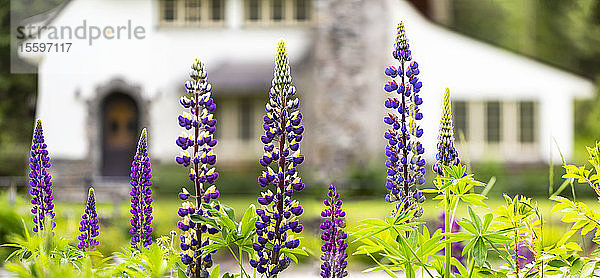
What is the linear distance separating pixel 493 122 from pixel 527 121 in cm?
86

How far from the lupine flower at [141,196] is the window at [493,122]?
1424 cm

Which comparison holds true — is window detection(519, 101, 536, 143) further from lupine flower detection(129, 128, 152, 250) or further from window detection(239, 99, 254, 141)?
lupine flower detection(129, 128, 152, 250)

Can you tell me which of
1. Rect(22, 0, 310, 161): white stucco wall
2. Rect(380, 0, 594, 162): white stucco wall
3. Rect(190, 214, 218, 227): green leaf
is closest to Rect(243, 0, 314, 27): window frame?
Rect(22, 0, 310, 161): white stucco wall

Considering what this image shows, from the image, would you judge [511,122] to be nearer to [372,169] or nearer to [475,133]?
[475,133]

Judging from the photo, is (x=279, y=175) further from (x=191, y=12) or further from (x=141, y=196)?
(x=191, y=12)

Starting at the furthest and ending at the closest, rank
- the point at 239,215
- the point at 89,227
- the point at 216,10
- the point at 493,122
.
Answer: the point at 216,10 → the point at 493,122 → the point at 239,215 → the point at 89,227

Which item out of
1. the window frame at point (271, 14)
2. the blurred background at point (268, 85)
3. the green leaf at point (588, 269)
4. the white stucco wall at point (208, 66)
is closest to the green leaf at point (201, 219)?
the green leaf at point (588, 269)

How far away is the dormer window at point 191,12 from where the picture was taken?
16.3 metres

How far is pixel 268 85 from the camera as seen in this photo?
1566cm

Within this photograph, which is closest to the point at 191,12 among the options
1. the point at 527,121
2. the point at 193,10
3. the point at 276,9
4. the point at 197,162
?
the point at 193,10

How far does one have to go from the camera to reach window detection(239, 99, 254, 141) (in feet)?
52.7

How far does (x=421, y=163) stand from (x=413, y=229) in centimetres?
27

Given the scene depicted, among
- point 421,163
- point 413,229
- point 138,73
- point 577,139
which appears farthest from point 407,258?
point 577,139

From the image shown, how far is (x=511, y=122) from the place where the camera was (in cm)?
1603
